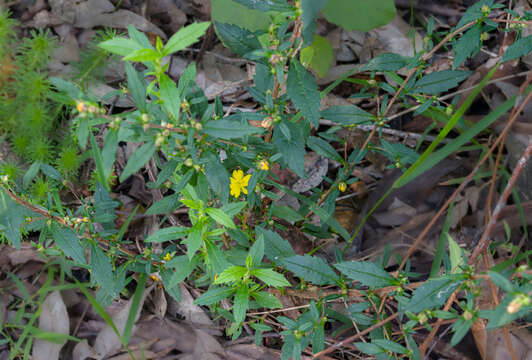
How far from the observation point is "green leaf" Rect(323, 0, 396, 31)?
10.0 feet

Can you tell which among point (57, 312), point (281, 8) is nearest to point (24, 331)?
point (57, 312)

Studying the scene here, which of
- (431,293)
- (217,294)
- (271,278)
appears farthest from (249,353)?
(431,293)

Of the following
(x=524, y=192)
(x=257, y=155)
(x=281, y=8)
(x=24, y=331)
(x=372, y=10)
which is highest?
(x=281, y=8)

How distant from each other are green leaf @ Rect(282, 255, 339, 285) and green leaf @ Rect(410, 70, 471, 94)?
96 centimetres

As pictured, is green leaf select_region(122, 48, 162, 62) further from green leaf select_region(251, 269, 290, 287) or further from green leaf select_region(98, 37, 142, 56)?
green leaf select_region(251, 269, 290, 287)

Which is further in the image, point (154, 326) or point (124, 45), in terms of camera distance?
point (154, 326)

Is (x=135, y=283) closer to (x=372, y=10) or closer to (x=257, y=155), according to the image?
(x=257, y=155)

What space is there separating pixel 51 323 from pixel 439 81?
279cm

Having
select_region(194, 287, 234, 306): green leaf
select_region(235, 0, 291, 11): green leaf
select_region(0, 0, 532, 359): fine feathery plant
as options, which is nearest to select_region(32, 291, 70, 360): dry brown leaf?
select_region(0, 0, 532, 359): fine feathery plant

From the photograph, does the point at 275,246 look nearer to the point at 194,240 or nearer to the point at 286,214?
the point at 286,214

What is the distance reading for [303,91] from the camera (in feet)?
5.57

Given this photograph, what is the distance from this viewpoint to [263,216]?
254 centimetres

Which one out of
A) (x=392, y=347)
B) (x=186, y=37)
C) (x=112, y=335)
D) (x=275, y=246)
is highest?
(x=186, y=37)

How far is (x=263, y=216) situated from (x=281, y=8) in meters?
1.27
